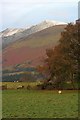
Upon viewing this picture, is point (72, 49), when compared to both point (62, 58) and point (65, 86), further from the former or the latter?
point (65, 86)

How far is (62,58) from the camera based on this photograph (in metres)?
71.8

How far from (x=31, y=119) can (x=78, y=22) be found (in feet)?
170

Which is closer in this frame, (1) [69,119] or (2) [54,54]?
(1) [69,119]

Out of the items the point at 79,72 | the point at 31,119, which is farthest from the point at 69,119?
the point at 79,72

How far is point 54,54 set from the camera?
7475cm

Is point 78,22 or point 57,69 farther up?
point 78,22

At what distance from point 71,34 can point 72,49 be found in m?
2.97

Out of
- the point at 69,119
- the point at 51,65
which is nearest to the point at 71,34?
the point at 51,65

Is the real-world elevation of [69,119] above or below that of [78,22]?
below

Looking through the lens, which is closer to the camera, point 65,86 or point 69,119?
point 69,119

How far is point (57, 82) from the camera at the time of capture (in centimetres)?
7312

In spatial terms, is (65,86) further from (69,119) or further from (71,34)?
(69,119)

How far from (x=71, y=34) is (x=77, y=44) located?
2.32 m

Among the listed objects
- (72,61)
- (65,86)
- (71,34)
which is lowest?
(65,86)
